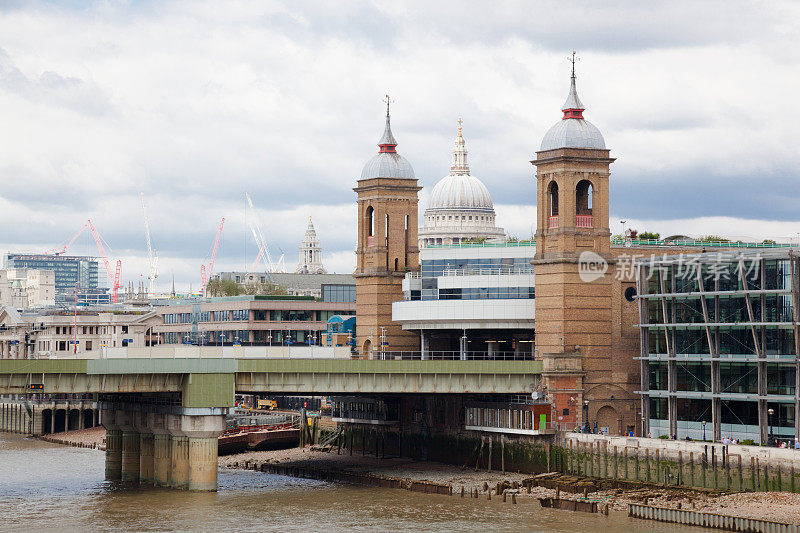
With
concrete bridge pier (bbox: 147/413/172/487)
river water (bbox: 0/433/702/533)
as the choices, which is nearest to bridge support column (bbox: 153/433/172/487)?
concrete bridge pier (bbox: 147/413/172/487)

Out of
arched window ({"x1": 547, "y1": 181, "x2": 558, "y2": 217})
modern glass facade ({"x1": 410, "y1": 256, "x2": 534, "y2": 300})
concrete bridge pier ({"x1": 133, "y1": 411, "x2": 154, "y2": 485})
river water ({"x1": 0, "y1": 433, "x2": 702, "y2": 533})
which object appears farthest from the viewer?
modern glass facade ({"x1": 410, "y1": 256, "x2": 534, "y2": 300})

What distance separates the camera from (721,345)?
4353 inches

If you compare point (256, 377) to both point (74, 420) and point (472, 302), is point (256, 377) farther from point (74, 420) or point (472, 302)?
point (74, 420)

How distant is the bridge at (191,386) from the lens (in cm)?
10619

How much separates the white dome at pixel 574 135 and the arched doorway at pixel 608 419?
22.2 meters

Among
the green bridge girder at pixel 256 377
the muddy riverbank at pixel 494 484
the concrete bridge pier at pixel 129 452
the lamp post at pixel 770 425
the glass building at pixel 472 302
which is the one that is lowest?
the muddy riverbank at pixel 494 484

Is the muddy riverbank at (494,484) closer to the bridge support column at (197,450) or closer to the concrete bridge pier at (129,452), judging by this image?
the concrete bridge pier at (129,452)

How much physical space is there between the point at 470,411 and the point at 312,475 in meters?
14.8

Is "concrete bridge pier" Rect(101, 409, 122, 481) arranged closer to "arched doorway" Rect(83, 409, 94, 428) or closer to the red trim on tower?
the red trim on tower

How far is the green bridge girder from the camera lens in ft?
346

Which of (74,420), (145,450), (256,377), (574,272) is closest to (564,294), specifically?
(574,272)

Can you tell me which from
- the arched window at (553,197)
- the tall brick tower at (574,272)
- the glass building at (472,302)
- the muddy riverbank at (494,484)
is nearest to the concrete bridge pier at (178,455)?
the muddy riverbank at (494,484)

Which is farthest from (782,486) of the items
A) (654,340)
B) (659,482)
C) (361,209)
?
(361,209)

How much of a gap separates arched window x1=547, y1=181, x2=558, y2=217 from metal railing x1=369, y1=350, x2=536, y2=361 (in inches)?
621
